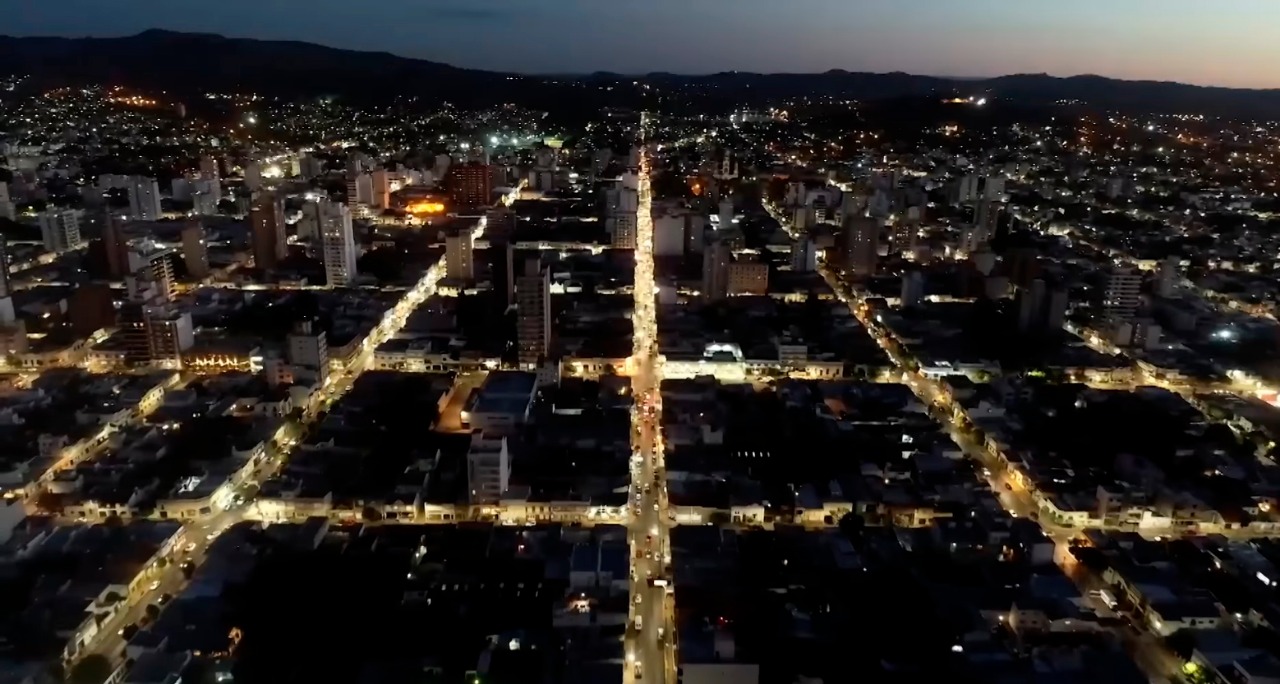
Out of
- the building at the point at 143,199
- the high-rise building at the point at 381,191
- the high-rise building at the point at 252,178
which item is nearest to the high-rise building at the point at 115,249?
the building at the point at 143,199

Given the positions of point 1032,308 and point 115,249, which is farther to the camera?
point 115,249

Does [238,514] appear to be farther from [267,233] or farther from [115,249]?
[115,249]

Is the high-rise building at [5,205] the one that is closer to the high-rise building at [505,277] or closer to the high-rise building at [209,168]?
the high-rise building at [209,168]

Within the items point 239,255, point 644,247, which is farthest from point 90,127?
point 644,247

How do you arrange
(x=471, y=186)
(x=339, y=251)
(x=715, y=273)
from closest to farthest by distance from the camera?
(x=715, y=273), (x=339, y=251), (x=471, y=186)

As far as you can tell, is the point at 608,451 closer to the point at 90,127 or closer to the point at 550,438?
the point at 550,438

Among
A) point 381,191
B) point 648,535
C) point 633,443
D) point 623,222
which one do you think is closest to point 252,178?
point 381,191

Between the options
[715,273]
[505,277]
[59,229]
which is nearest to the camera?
[505,277]
